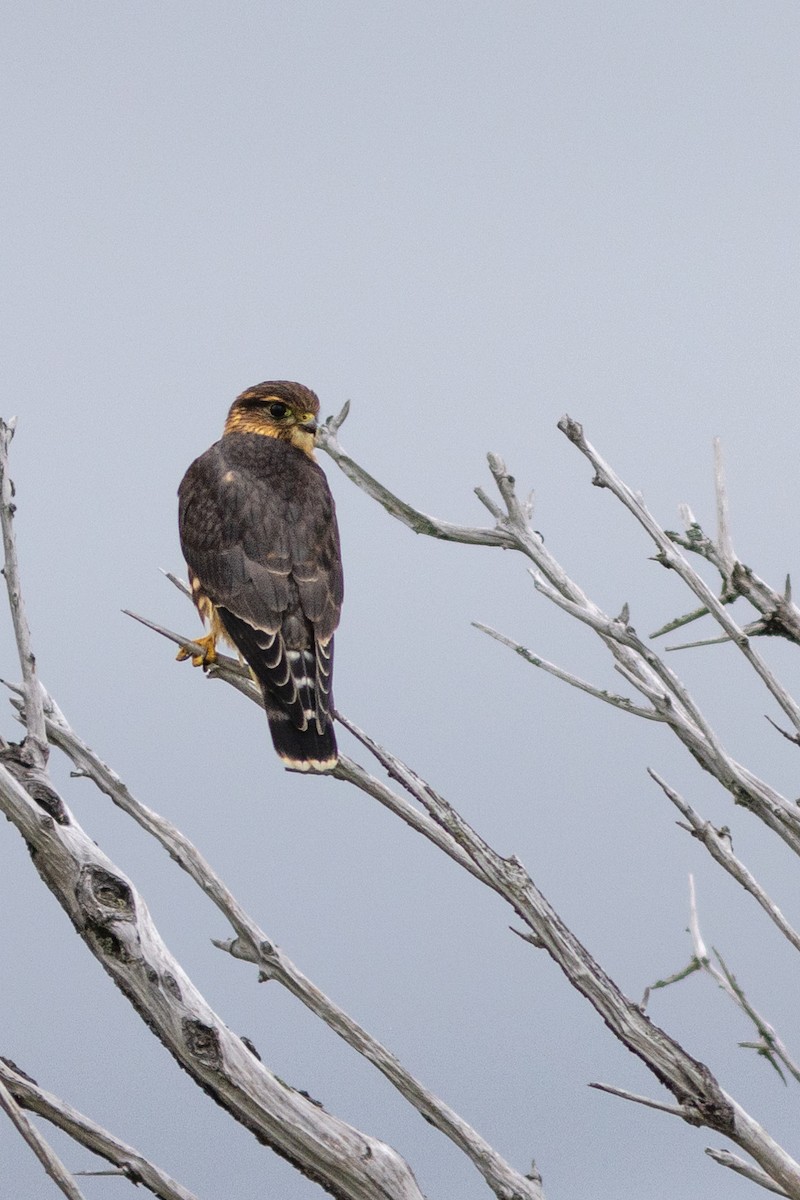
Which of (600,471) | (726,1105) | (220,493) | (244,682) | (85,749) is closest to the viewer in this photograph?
(726,1105)

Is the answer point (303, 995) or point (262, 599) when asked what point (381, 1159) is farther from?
point (262, 599)

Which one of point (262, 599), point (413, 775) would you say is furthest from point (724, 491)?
point (262, 599)

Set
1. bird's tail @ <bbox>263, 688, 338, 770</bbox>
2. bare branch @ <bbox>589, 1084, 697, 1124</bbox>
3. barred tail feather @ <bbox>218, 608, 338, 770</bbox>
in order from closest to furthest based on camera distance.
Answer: bare branch @ <bbox>589, 1084, 697, 1124</bbox> < bird's tail @ <bbox>263, 688, 338, 770</bbox> < barred tail feather @ <bbox>218, 608, 338, 770</bbox>

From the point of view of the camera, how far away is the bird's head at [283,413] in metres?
4.76

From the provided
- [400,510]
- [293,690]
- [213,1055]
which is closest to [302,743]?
[293,690]

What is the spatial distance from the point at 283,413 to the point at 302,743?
1864 mm

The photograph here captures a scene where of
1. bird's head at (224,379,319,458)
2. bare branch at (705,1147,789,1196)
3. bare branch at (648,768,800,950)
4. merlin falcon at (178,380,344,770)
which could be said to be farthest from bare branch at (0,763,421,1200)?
bird's head at (224,379,319,458)

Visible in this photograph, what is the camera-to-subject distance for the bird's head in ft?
15.6

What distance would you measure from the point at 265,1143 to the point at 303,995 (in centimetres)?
25

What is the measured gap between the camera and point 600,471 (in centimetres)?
223

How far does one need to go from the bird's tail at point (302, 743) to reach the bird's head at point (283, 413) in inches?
59.4

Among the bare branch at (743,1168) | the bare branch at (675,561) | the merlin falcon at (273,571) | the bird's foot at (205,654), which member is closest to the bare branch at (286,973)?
the bare branch at (743,1168)

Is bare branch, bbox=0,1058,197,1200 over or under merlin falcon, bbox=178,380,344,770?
under

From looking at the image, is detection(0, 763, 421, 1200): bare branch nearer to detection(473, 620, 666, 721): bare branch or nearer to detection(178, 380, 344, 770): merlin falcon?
detection(473, 620, 666, 721): bare branch
